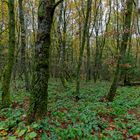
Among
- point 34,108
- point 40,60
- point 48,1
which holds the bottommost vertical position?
point 34,108

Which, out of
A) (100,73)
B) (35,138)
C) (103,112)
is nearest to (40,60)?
(35,138)

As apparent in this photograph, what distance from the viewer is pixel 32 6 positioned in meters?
28.2

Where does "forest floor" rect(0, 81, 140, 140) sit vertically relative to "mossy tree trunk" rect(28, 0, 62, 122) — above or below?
below

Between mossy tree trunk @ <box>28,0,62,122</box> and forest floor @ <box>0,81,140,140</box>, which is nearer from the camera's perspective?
forest floor @ <box>0,81,140,140</box>

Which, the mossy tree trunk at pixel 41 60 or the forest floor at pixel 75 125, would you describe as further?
the mossy tree trunk at pixel 41 60

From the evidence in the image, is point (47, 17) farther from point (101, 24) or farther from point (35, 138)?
point (101, 24)

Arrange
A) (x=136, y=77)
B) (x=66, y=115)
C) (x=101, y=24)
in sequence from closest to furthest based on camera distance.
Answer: (x=66, y=115)
(x=136, y=77)
(x=101, y=24)

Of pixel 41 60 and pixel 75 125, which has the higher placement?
pixel 41 60

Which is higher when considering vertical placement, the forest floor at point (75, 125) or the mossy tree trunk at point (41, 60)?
the mossy tree trunk at point (41, 60)

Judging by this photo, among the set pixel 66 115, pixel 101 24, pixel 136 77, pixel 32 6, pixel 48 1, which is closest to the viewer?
pixel 48 1

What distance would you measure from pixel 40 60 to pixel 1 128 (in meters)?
2.40

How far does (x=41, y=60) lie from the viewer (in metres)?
6.86

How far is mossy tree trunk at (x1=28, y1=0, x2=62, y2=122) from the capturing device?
6785mm

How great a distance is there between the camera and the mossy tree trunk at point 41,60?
6785mm
